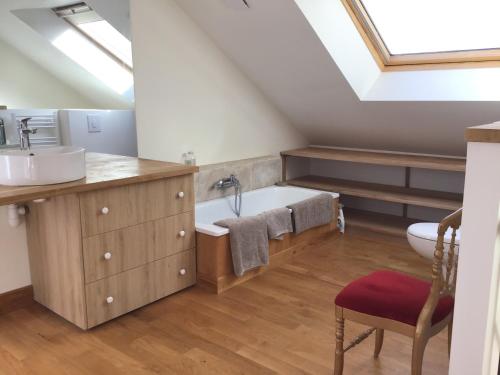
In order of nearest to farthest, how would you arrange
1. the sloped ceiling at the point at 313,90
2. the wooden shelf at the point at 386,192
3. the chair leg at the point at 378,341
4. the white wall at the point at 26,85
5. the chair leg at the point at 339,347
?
the chair leg at the point at 339,347, the chair leg at the point at 378,341, the white wall at the point at 26,85, the sloped ceiling at the point at 313,90, the wooden shelf at the point at 386,192

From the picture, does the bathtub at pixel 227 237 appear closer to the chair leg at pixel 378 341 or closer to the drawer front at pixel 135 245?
the drawer front at pixel 135 245

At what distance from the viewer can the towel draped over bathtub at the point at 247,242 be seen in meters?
2.81

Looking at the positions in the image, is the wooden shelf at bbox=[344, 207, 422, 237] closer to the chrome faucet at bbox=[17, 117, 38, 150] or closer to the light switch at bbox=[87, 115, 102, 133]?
the light switch at bbox=[87, 115, 102, 133]

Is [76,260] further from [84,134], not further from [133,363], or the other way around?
[84,134]

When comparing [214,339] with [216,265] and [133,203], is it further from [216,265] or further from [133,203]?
[133,203]

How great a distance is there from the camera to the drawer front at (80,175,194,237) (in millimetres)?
2264

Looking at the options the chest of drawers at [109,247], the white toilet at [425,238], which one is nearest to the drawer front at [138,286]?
the chest of drawers at [109,247]

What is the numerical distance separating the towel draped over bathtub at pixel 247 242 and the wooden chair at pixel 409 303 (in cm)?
109

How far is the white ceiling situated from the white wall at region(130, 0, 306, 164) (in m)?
0.13

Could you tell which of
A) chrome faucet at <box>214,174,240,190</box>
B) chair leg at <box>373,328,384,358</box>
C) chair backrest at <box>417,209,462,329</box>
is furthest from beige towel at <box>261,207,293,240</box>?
chair backrest at <box>417,209,462,329</box>

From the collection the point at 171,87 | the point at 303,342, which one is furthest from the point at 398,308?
the point at 171,87

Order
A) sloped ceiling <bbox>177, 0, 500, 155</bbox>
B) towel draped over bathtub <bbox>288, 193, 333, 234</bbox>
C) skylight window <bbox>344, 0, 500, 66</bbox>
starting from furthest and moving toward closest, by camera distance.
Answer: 1. towel draped over bathtub <bbox>288, 193, 333, 234</bbox>
2. sloped ceiling <bbox>177, 0, 500, 155</bbox>
3. skylight window <bbox>344, 0, 500, 66</bbox>

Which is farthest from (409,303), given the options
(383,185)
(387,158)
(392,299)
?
(383,185)

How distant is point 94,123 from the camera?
2.85 m
